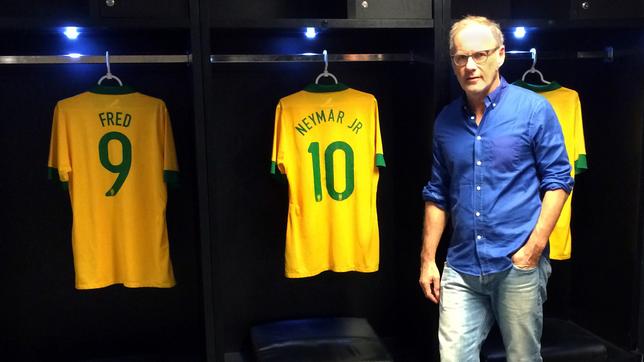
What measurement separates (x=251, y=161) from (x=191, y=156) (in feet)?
0.90

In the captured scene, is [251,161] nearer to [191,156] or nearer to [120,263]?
[191,156]

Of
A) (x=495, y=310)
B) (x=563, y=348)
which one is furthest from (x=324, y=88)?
(x=563, y=348)

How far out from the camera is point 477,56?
2256 mm

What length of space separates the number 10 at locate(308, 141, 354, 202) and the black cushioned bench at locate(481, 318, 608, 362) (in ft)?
2.94

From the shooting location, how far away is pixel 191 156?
10.2 ft

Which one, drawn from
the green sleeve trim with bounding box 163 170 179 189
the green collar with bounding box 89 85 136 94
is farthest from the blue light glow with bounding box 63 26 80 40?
the green sleeve trim with bounding box 163 170 179 189

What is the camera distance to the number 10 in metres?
2.88

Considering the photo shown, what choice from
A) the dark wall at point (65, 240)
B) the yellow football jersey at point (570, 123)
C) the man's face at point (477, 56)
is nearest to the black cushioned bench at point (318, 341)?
the dark wall at point (65, 240)

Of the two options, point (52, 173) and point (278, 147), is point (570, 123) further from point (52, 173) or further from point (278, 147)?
point (52, 173)

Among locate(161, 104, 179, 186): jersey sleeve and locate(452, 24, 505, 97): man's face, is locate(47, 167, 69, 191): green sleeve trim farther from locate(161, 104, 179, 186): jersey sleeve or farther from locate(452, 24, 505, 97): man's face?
locate(452, 24, 505, 97): man's face

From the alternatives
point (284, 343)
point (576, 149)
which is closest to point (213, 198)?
point (284, 343)

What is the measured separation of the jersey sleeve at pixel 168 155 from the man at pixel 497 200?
44.8 inches

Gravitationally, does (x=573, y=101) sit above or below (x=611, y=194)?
above

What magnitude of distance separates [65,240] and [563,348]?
224 centimetres
